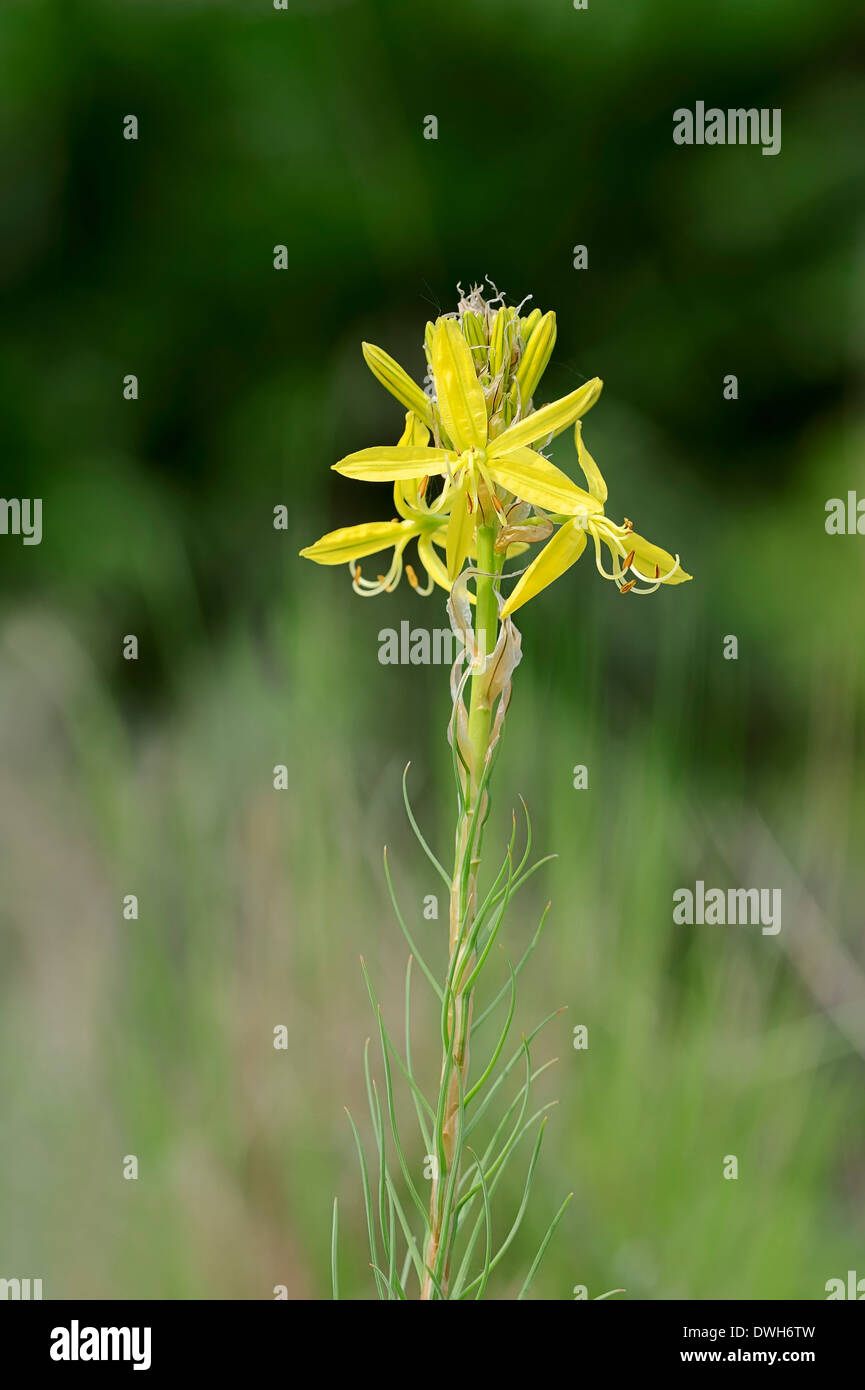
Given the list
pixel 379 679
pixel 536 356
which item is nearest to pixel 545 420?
pixel 536 356

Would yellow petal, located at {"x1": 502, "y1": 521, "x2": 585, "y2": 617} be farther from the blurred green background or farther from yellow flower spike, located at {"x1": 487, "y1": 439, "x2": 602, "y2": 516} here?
the blurred green background

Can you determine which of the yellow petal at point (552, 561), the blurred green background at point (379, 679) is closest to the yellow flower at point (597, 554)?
the yellow petal at point (552, 561)

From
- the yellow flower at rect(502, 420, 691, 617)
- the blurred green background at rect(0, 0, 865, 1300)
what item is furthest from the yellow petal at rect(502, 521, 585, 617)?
the blurred green background at rect(0, 0, 865, 1300)

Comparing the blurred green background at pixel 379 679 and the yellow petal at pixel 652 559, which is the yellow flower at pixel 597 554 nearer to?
the yellow petal at pixel 652 559

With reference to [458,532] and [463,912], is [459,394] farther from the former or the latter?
[463,912]

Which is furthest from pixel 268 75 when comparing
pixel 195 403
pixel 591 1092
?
pixel 591 1092
